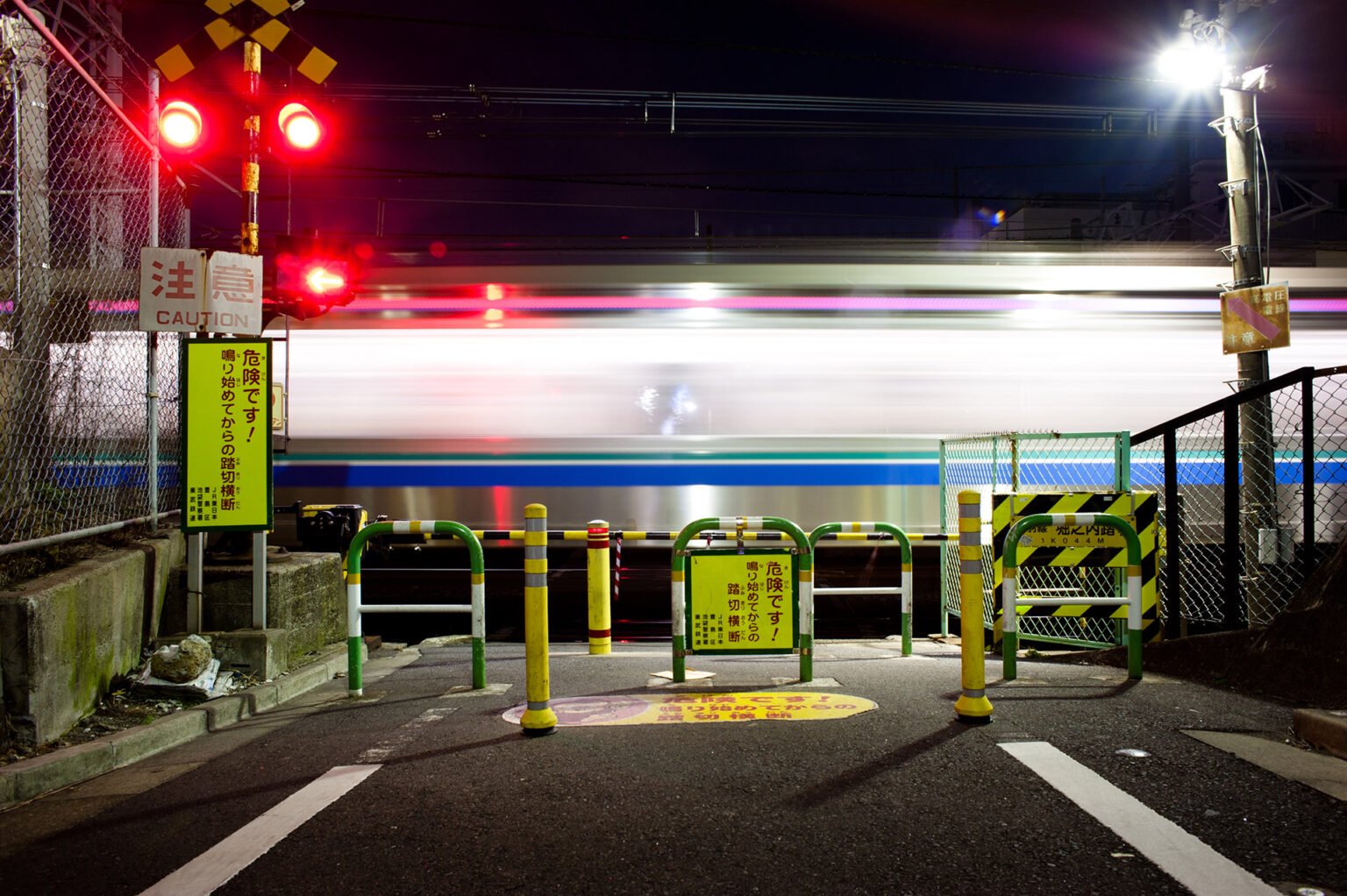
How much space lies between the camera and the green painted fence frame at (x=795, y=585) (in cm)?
509

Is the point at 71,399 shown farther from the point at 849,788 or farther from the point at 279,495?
the point at 849,788

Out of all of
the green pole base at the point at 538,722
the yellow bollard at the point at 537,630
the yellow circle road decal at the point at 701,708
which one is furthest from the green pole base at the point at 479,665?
the green pole base at the point at 538,722

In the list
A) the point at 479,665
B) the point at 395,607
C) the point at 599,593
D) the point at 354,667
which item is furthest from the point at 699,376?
the point at 354,667

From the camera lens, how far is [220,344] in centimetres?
516

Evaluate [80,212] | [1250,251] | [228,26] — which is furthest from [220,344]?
[1250,251]

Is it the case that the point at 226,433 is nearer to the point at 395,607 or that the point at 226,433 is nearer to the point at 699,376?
the point at 395,607

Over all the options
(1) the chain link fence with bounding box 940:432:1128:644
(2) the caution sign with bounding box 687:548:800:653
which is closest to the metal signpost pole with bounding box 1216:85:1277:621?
(1) the chain link fence with bounding box 940:432:1128:644

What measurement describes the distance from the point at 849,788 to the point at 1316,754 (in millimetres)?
1960

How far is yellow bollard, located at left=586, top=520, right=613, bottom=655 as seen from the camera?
6367 millimetres

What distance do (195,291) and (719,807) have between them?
4201 mm

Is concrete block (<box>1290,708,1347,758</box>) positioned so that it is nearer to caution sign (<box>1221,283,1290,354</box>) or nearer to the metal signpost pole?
the metal signpost pole

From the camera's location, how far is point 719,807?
120 inches

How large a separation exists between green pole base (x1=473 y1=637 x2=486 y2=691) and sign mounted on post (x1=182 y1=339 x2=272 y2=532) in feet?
4.76

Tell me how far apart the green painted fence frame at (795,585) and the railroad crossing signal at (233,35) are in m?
4.12
